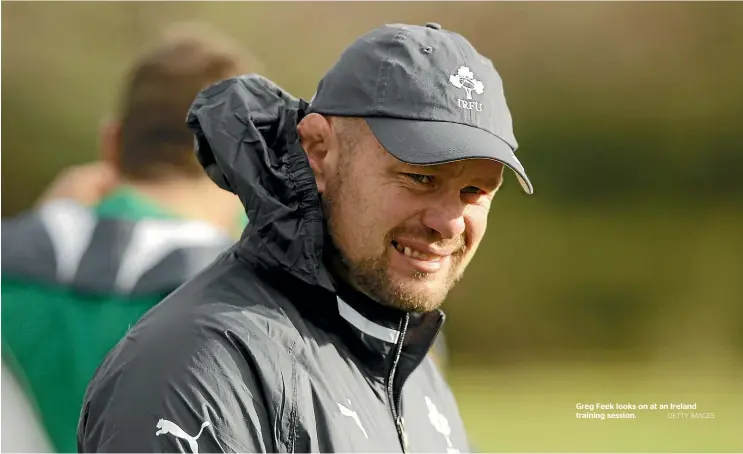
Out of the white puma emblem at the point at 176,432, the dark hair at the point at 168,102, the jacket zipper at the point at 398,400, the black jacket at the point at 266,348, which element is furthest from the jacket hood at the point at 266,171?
the dark hair at the point at 168,102

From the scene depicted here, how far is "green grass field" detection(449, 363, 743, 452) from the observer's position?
772 cm

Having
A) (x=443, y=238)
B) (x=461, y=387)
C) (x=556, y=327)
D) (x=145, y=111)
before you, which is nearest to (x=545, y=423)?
(x=461, y=387)

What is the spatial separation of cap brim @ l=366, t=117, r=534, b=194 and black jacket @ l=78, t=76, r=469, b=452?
0.20 m

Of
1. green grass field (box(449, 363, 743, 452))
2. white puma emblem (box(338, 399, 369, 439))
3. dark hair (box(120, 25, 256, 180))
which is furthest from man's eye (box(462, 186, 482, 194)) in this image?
green grass field (box(449, 363, 743, 452))

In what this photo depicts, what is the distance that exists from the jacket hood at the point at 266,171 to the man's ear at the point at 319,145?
1.1 inches

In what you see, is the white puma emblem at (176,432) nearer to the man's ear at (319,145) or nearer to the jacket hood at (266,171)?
the jacket hood at (266,171)

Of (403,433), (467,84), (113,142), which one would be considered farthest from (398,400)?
(113,142)

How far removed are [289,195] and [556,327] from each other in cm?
1207

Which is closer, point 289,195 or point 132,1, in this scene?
point 289,195

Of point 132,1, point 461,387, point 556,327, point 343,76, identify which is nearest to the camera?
point 343,76

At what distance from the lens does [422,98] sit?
76.7 inches

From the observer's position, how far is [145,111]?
136 inches

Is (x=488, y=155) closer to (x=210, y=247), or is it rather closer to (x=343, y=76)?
(x=343, y=76)

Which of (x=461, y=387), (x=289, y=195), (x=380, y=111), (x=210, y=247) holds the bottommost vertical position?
(x=461, y=387)
